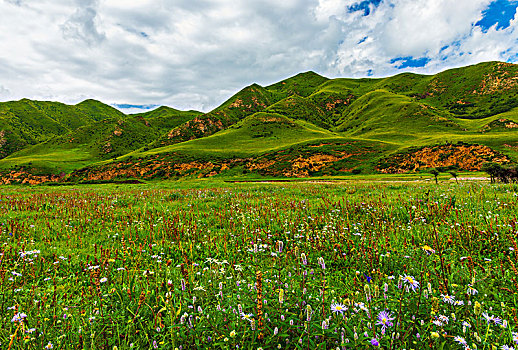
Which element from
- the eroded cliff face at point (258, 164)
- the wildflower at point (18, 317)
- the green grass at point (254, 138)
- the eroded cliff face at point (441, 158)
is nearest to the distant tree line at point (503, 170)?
the wildflower at point (18, 317)

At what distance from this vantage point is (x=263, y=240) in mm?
5430

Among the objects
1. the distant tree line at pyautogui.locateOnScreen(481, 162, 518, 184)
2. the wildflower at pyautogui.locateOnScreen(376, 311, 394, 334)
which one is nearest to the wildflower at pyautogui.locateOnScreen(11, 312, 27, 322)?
the wildflower at pyautogui.locateOnScreen(376, 311, 394, 334)

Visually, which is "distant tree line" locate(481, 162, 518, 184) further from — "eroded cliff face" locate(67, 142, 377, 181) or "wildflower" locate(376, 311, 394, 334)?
"eroded cliff face" locate(67, 142, 377, 181)

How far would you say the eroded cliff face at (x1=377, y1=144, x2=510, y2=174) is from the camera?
5423 cm

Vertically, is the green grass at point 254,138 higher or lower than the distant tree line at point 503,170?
higher

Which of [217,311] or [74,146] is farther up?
[74,146]

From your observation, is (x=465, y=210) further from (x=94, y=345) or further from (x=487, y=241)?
(x=94, y=345)

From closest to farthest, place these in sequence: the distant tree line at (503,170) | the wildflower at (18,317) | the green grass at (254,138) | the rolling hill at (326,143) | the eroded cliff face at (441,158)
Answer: the wildflower at (18,317), the distant tree line at (503,170), the eroded cliff face at (441,158), the rolling hill at (326,143), the green grass at (254,138)

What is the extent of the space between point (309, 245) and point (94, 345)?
149 inches

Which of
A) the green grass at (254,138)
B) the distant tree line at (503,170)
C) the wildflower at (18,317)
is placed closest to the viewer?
the wildflower at (18,317)

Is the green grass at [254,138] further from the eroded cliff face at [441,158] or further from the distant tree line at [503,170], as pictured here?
the distant tree line at [503,170]

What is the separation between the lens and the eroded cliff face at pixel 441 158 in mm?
54231

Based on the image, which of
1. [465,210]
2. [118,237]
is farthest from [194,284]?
[465,210]

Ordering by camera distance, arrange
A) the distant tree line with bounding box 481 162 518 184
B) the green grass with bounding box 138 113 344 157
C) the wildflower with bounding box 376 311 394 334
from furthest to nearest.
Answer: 1. the green grass with bounding box 138 113 344 157
2. the distant tree line with bounding box 481 162 518 184
3. the wildflower with bounding box 376 311 394 334
